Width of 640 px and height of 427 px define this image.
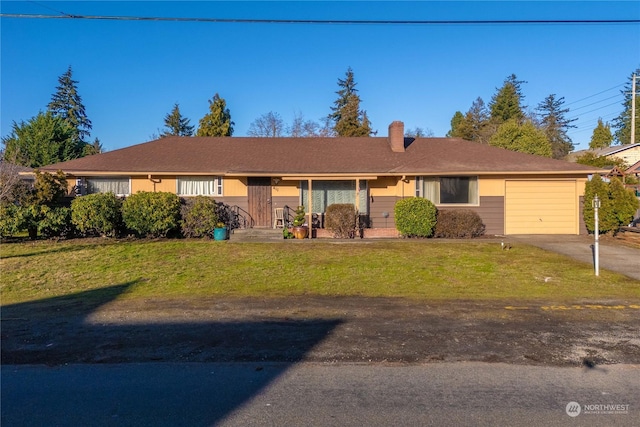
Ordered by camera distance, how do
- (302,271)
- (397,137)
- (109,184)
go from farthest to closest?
1. (397,137)
2. (109,184)
3. (302,271)

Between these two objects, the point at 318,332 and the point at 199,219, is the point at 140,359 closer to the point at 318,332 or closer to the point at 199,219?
the point at 318,332

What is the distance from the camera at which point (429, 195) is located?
17.3m

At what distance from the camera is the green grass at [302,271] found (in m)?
8.88

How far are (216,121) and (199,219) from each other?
22961mm

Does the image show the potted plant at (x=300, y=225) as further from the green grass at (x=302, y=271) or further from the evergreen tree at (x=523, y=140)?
the evergreen tree at (x=523, y=140)

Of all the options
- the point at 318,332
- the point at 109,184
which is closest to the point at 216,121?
the point at 109,184

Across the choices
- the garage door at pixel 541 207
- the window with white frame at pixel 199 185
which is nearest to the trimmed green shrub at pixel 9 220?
the window with white frame at pixel 199 185

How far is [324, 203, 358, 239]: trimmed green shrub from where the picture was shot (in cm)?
1587

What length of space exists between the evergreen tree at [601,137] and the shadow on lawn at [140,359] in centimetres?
6072

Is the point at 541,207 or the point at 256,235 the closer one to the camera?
the point at 256,235

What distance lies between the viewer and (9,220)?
570 inches

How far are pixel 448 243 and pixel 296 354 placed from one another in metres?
10.5

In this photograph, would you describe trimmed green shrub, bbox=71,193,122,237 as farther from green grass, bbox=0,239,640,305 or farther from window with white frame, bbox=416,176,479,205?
window with white frame, bbox=416,176,479,205

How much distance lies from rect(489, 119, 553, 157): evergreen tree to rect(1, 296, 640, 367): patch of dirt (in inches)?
1002
